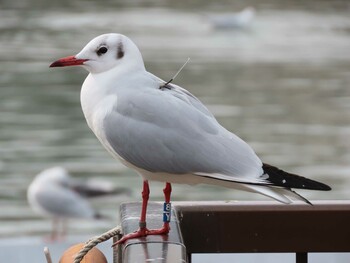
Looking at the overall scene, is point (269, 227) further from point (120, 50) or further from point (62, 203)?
point (62, 203)

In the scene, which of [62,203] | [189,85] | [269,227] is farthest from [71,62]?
[189,85]

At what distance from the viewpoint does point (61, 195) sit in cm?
421

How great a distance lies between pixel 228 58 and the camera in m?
8.13

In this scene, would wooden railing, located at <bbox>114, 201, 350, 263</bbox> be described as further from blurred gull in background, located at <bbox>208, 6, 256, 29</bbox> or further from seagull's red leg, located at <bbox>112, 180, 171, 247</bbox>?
blurred gull in background, located at <bbox>208, 6, 256, 29</bbox>

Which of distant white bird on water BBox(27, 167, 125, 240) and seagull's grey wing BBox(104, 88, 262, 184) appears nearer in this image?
seagull's grey wing BBox(104, 88, 262, 184)

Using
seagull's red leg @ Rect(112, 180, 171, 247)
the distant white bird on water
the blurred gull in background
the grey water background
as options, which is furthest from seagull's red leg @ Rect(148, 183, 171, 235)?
the blurred gull in background

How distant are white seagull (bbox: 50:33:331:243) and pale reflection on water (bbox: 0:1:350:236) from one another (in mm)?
2766

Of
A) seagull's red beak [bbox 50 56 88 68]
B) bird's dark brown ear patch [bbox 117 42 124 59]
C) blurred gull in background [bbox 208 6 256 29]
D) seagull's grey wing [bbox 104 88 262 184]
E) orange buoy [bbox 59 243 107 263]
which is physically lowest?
orange buoy [bbox 59 243 107 263]

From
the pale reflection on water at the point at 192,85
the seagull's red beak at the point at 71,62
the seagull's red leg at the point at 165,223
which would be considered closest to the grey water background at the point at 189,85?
the pale reflection on water at the point at 192,85

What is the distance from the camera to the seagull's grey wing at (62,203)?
4.13 metres

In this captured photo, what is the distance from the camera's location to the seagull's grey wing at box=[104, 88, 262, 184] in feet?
3.95

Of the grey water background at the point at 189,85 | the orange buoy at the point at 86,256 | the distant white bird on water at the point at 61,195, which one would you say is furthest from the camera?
the grey water background at the point at 189,85

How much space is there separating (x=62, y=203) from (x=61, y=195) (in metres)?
0.04

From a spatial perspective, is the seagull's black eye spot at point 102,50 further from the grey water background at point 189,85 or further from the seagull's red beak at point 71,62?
the grey water background at point 189,85
